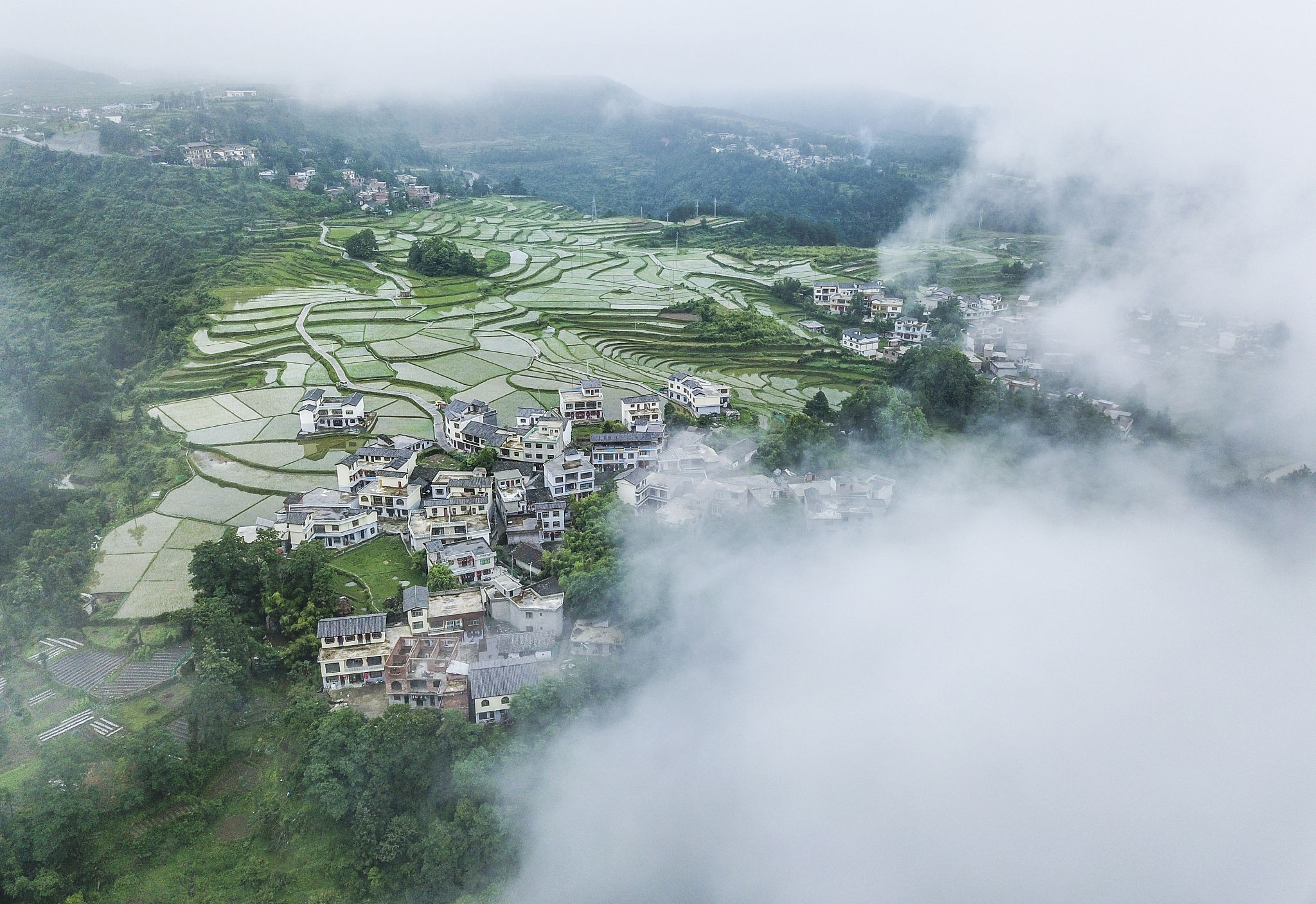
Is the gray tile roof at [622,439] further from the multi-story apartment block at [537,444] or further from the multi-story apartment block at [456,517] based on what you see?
the multi-story apartment block at [456,517]

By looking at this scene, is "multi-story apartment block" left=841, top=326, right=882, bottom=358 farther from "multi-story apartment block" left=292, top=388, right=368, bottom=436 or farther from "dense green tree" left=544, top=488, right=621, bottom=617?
"multi-story apartment block" left=292, top=388, right=368, bottom=436

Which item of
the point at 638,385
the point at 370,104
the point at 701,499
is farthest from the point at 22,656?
the point at 370,104

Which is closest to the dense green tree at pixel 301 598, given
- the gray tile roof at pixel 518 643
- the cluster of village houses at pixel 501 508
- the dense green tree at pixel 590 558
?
the cluster of village houses at pixel 501 508

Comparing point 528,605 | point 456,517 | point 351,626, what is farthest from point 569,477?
point 351,626

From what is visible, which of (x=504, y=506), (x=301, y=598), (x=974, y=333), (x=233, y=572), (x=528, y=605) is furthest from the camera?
(x=974, y=333)

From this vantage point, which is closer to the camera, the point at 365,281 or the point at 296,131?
the point at 365,281

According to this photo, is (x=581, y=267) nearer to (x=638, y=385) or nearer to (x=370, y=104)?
(x=638, y=385)

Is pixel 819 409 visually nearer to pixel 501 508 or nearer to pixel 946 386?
pixel 946 386
